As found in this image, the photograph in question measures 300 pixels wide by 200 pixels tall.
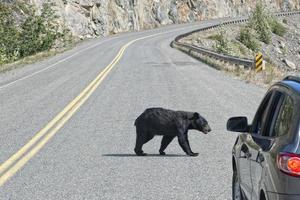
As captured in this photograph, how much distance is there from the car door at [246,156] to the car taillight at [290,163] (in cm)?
107

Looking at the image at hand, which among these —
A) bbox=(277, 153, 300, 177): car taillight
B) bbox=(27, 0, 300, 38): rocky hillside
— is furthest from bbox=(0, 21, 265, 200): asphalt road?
bbox=(27, 0, 300, 38): rocky hillside

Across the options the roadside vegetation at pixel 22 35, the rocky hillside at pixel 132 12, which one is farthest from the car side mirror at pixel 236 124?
the rocky hillside at pixel 132 12

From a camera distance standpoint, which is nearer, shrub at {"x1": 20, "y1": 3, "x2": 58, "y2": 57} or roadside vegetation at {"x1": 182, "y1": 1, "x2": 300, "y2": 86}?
shrub at {"x1": 20, "y1": 3, "x2": 58, "y2": 57}

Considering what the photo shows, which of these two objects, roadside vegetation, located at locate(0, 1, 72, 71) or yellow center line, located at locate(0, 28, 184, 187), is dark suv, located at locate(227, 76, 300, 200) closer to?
yellow center line, located at locate(0, 28, 184, 187)

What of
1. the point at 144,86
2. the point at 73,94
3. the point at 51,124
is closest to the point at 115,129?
the point at 51,124

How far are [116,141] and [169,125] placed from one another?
2035 millimetres

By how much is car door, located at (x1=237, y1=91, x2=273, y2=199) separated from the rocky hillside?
2293 inches

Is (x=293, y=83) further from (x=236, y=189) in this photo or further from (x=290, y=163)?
(x=236, y=189)

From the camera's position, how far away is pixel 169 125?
9172 mm

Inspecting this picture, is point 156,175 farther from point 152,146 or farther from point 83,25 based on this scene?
point 83,25

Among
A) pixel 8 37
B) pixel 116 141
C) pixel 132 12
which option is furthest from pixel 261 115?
pixel 132 12

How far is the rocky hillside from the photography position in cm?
7137

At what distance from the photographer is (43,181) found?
7832mm

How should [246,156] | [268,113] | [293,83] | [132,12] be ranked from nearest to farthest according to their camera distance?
[293,83]
[268,113]
[246,156]
[132,12]
